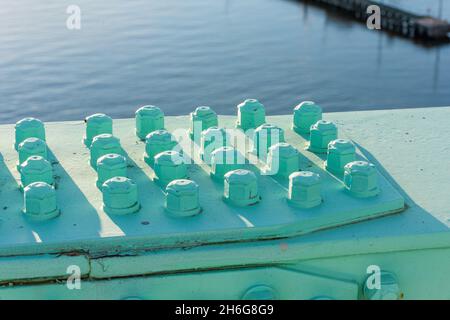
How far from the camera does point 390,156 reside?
150 inches

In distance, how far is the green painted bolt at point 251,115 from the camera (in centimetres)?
401

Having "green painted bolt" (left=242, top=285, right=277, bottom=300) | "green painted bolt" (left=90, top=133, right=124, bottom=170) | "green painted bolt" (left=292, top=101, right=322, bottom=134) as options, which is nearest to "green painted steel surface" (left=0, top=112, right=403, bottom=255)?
"green painted bolt" (left=90, top=133, right=124, bottom=170)

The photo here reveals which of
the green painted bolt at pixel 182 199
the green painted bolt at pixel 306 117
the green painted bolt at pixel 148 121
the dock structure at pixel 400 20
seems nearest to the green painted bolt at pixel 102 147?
the green painted bolt at pixel 148 121

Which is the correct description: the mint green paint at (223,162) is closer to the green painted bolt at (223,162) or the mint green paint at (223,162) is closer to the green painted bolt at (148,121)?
the green painted bolt at (223,162)

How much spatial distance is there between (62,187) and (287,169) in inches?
42.0

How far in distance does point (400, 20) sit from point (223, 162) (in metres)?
14.1

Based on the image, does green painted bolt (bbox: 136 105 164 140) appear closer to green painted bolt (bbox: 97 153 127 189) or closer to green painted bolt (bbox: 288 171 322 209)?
green painted bolt (bbox: 97 153 127 189)

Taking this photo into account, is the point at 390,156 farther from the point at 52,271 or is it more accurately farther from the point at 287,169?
the point at 52,271

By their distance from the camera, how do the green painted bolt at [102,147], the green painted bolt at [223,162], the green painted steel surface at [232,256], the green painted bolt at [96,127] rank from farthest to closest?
1. the green painted bolt at [96,127]
2. the green painted bolt at [102,147]
3. the green painted bolt at [223,162]
4. the green painted steel surface at [232,256]

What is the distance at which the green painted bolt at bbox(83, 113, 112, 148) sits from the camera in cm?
383

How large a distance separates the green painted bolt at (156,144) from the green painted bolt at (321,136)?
738 mm

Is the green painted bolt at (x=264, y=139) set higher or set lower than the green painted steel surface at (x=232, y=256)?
higher

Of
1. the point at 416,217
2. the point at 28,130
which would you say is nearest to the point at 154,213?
the point at 28,130
